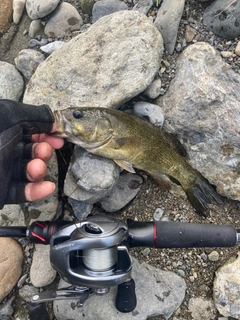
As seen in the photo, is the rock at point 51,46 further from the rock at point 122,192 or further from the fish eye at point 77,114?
the rock at point 122,192

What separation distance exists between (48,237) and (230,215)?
1.96 meters

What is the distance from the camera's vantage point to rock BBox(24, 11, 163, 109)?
142 inches

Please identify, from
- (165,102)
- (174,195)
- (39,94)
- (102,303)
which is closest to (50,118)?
(39,94)

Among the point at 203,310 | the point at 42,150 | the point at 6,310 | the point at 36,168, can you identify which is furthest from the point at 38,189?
the point at 203,310

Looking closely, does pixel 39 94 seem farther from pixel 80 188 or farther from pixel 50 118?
pixel 80 188

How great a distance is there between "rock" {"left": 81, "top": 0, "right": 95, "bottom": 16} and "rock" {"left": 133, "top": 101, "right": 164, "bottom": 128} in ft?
4.38

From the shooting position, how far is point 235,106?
11.8ft

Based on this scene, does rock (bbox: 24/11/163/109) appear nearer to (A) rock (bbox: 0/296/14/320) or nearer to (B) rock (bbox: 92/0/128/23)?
(B) rock (bbox: 92/0/128/23)

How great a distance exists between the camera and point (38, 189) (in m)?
3.21

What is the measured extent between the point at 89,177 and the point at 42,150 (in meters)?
0.50

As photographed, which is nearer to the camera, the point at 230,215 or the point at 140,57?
the point at 140,57

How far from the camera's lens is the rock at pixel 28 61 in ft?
13.0

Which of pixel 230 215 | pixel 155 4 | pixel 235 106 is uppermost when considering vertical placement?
pixel 155 4

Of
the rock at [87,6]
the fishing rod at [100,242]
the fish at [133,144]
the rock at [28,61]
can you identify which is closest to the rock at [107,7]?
the rock at [87,6]
